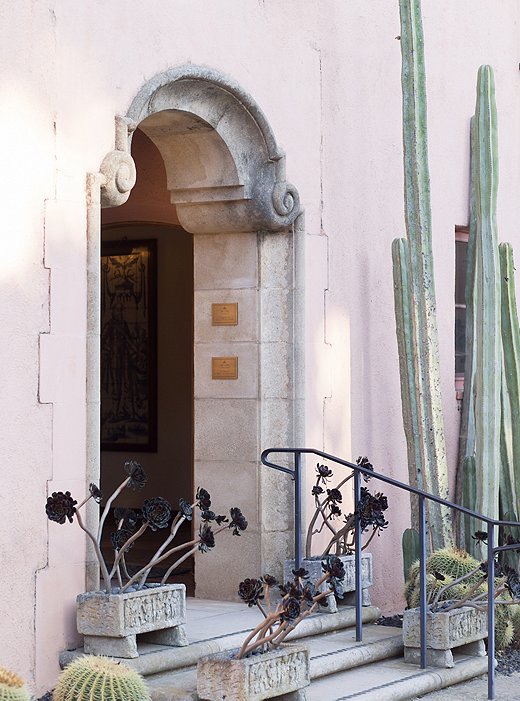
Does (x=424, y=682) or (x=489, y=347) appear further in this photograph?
(x=489, y=347)

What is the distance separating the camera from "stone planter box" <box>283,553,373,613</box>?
772 centimetres

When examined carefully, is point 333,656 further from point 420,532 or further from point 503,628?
point 503,628

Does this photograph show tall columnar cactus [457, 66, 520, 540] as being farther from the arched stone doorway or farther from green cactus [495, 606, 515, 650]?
the arched stone doorway

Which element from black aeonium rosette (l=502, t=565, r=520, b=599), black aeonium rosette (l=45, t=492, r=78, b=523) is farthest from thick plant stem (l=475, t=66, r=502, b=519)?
black aeonium rosette (l=45, t=492, r=78, b=523)

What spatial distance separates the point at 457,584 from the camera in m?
7.69

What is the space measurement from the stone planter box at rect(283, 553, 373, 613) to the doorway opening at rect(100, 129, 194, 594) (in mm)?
4659

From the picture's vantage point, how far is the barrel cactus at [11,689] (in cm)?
470

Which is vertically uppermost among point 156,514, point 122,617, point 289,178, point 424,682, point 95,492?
point 289,178

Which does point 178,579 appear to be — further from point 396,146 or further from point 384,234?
point 396,146

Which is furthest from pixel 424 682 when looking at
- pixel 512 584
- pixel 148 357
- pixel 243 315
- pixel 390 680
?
pixel 148 357

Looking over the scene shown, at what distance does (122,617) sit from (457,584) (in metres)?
2.41

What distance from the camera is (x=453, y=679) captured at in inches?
278

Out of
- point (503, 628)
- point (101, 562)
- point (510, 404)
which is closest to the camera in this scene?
point (101, 562)

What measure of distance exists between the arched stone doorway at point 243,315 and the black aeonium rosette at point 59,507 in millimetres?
2368
